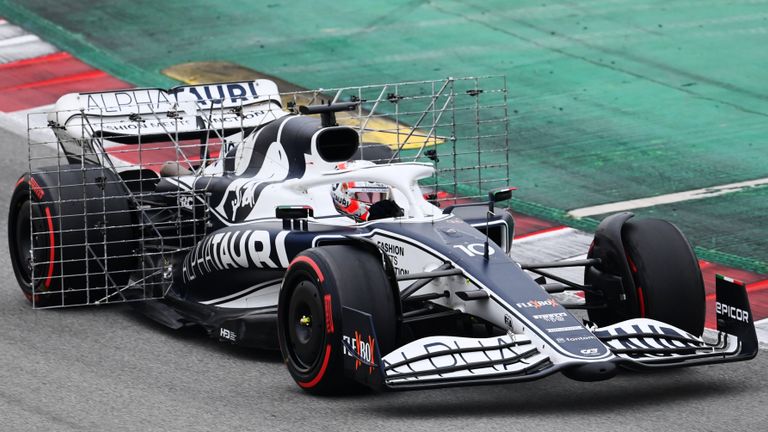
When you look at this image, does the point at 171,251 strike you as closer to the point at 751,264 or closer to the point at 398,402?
the point at 398,402

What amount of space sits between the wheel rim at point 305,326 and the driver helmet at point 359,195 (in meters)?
1.35

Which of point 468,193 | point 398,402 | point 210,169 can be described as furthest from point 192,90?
point 398,402

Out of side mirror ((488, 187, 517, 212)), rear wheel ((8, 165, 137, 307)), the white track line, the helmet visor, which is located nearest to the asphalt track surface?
rear wheel ((8, 165, 137, 307))

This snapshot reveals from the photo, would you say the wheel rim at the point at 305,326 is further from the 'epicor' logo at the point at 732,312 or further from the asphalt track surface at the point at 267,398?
the 'epicor' logo at the point at 732,312

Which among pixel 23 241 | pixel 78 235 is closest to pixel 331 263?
pixel 78 235

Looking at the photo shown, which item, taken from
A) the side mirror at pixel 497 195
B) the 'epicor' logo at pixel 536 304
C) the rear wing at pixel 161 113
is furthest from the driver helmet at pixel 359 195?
the 'epicor' logo at pixel 536 304

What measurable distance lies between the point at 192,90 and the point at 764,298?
5497 mm

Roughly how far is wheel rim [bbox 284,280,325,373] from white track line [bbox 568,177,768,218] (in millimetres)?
5772

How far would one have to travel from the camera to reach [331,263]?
32.6ft

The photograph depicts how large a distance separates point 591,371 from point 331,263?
6.08ft

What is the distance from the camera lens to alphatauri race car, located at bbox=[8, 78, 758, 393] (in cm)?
973

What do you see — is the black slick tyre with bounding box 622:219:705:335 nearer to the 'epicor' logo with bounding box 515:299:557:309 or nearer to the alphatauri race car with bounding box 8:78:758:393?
the alphatauri race car with bounding box 8:78:758:393

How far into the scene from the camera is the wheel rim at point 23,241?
43.5ft

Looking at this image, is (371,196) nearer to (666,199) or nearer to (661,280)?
(661,280)
